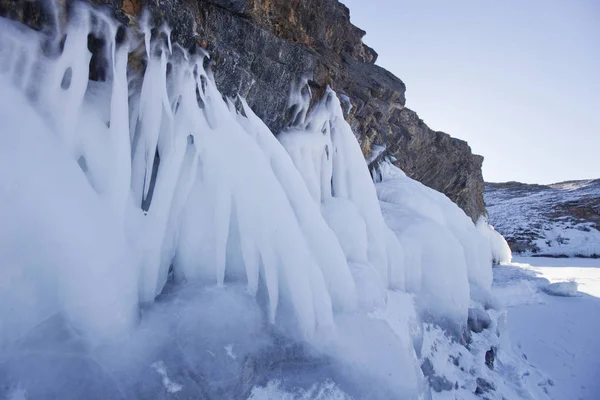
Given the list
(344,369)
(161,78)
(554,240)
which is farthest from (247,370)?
(554,240)

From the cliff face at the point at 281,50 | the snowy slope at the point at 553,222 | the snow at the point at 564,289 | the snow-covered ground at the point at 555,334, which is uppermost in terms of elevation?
the cliff face at the point at 281,50

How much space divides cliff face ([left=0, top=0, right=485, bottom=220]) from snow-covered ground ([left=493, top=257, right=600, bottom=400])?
16.0 feet

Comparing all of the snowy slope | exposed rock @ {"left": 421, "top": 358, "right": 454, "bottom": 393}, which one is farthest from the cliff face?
the snowy slope

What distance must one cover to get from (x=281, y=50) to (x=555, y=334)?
7279mm

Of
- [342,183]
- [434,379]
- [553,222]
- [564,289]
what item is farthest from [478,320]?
[553,222]

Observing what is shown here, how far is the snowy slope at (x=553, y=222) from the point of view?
1878 cm

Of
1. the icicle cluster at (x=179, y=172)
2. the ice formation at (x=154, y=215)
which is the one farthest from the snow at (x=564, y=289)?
the icicle cluster at (x=179, y=172)

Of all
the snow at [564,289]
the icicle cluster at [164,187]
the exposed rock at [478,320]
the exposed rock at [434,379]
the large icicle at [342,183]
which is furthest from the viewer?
the snow at [564,289]

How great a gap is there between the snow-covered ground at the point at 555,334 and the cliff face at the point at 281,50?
4876 mm

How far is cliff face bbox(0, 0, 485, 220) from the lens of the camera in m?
3.49

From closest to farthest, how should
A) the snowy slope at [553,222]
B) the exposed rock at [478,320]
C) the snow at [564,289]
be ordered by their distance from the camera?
the exposed rock at [478,320], the snow at [564,289], the snowy slope at [553,222]

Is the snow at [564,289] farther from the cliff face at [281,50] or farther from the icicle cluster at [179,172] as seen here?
the icicle cluster at [179,172]

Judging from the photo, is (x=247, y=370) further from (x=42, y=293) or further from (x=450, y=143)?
(x=450, y=143)

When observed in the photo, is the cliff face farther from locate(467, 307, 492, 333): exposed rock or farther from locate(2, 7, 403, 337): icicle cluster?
locate(467, 307, 492, 333): exposed rock
